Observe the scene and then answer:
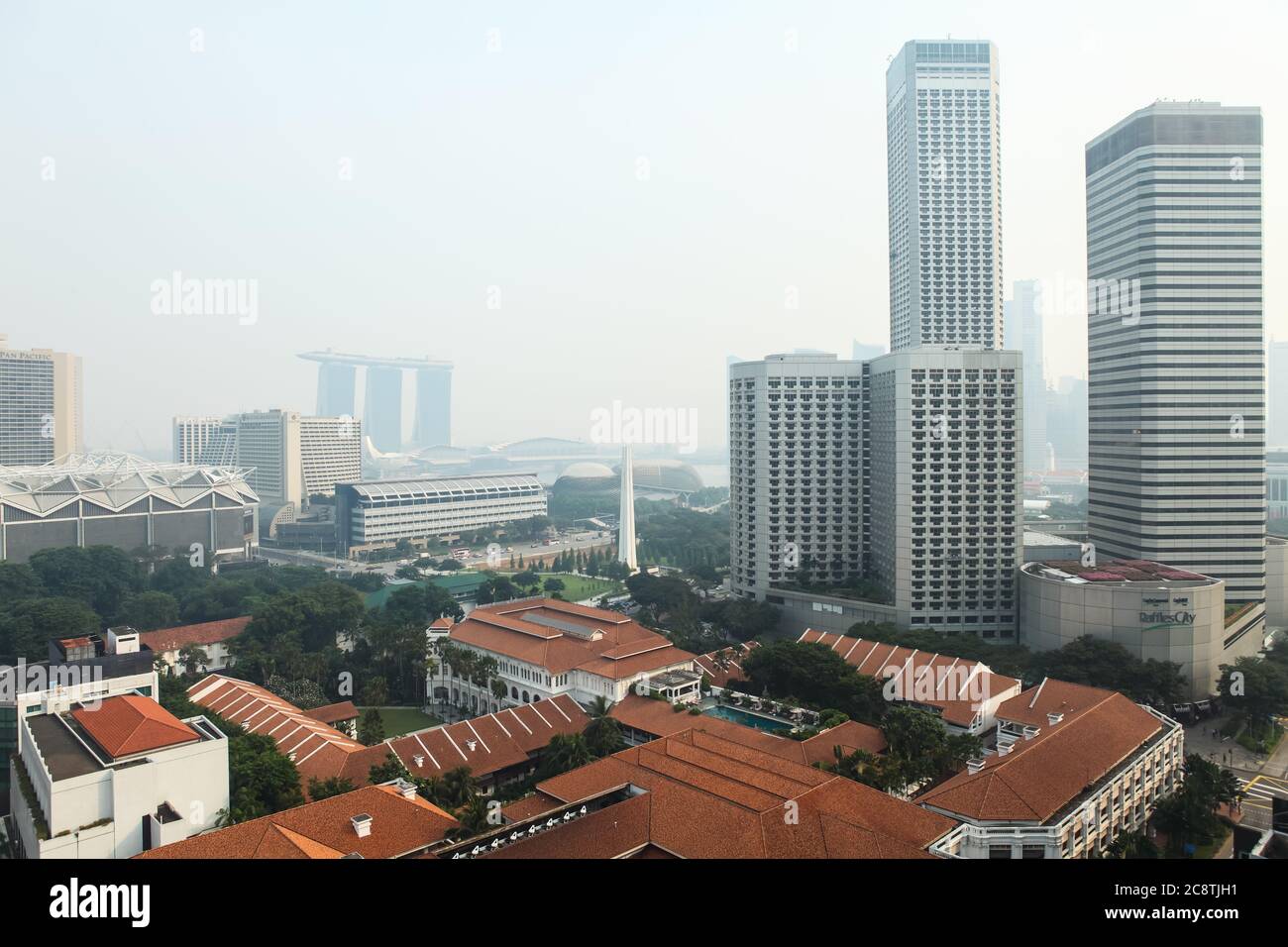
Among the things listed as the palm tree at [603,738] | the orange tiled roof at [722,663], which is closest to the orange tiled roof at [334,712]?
the palm tree at [603,738]

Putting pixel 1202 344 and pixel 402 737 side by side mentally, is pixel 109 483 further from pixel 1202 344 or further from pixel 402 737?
pixel 1202 344

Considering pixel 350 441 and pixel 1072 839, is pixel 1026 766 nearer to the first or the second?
pixel 1072 839

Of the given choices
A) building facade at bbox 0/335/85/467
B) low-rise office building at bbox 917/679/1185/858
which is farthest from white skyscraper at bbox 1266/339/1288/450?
building facade at bbox 0/335/85/467

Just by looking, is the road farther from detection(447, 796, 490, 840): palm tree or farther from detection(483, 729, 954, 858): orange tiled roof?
detection(447, 796, 490, 840): palm tree

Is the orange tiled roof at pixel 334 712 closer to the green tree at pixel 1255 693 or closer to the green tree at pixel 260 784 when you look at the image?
the green tree at pixel 260 784

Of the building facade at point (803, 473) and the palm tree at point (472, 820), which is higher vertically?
the building facade at point (803, 473)
